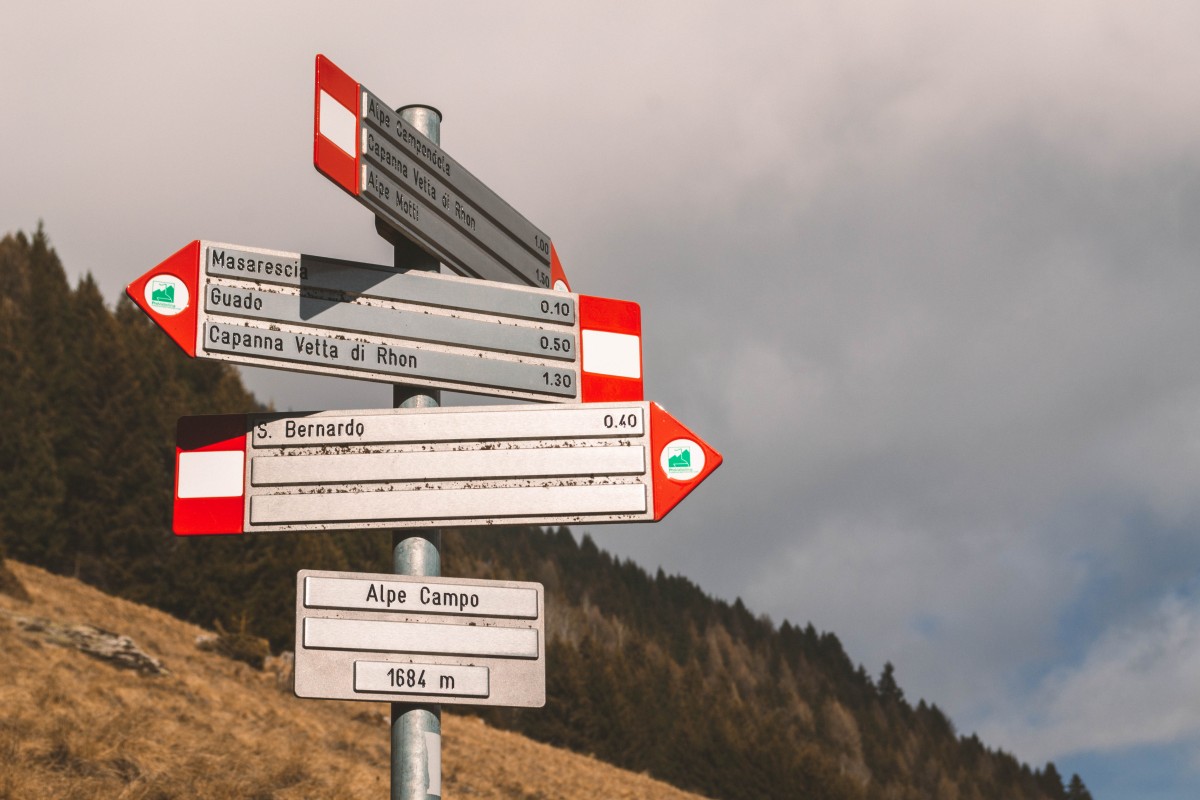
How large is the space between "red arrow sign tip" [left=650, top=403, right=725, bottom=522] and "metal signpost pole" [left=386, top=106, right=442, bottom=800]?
0.77 m

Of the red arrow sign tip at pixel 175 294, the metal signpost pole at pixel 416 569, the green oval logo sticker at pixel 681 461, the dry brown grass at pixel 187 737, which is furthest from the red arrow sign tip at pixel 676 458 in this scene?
the dry brown grass at pixel 187 737

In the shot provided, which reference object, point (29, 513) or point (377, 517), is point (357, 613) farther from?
point (29, 513)

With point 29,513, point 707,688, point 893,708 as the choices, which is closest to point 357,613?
point 29,513

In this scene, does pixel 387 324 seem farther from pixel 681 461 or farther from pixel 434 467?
pixel 681 461

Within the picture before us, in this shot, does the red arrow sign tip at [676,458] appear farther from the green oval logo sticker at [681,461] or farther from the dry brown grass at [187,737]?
the dry brown grass at [187,737]

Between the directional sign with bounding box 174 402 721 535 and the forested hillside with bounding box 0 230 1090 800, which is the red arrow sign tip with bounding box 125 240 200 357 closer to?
the directional sign with bounding box 174 402 721 535

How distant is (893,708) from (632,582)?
29680mm

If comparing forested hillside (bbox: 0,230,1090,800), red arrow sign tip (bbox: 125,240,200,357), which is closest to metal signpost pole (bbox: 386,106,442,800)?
red arrow sign tip (bbox: 125,240,200,357)

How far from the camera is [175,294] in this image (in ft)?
13.7

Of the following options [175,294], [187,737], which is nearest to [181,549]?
[187,737]

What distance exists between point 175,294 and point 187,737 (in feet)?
40.4

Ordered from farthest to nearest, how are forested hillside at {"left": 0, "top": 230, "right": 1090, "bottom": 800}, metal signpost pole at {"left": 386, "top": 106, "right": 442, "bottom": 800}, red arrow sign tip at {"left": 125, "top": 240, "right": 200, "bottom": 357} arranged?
forested hillside at {"left": 0, "top": 230, "right": 1090, "bottom": 800} → red arrow sign tip at {"left": 125, "top": 240, "right": 200, "bottom": 357} → metal signpost pole at {"left": 386, "top": 106, "right": 442, "bottom": 800}

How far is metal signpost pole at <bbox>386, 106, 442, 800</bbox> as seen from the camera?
3.87m

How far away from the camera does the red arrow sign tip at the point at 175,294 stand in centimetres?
410
